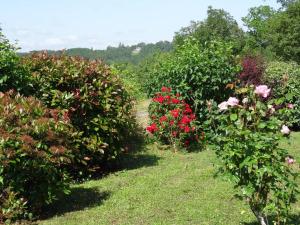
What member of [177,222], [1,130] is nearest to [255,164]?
[177,222]

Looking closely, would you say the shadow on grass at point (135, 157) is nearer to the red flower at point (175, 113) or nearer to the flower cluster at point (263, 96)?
the red flower at point (175, 113)

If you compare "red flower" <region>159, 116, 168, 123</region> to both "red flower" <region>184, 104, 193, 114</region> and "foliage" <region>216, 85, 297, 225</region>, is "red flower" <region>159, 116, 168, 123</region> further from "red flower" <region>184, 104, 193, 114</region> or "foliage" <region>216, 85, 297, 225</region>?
"foliage" <region>216, 85, 297, 225</region>

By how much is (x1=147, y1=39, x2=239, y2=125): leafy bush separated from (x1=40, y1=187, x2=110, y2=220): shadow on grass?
16.7 ft

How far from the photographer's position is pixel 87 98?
28.0ft

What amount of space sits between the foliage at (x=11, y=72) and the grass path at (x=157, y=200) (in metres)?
2.16

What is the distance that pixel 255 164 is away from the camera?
427cm

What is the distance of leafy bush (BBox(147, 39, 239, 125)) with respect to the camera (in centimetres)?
1202

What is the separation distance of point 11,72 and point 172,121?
4397mm

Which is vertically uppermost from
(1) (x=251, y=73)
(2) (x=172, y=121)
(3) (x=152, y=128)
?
(1) (x=251, y=73)

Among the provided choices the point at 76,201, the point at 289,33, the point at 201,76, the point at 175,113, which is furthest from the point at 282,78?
the point at 289,33

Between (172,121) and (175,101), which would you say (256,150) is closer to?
(172,121)

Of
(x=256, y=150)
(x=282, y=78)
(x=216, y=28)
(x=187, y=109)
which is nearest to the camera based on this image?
(x=256, y=150)

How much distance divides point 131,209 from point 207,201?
44.9 inches

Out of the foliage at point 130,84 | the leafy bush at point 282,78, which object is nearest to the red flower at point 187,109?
the foliage at point 130,84
